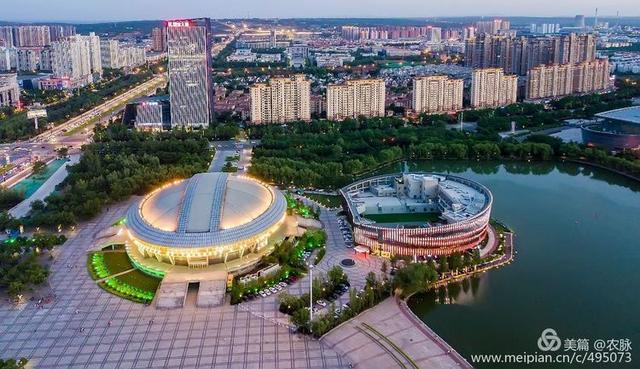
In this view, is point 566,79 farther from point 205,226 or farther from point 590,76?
point 205,226

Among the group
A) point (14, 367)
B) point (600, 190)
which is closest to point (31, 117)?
point (14, 367)

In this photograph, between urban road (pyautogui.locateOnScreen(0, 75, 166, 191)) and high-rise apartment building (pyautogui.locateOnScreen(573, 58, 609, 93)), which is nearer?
urban road (pyautogui.locateOnScreen(0, 75, 166, 191))

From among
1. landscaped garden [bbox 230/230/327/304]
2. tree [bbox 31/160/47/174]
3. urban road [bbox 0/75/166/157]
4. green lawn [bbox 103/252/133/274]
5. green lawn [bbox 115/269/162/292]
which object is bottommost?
→ green lawn [bbox 115/269/162/292]

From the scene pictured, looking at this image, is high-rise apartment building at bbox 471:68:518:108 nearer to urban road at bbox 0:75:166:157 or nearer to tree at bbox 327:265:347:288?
urban road at bbox 0:75:166:157

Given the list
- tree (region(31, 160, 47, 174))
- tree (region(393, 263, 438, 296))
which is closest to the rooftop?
tree (region(393, 263, 438, 296))

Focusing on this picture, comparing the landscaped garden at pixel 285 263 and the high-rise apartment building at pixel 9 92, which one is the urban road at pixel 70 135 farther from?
the landscaped garden at pixel 285 263

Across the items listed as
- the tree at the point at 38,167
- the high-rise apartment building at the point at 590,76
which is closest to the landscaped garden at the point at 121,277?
the tree at the point at 38,167

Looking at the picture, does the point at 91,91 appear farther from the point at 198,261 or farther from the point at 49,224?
the point at 198,261
